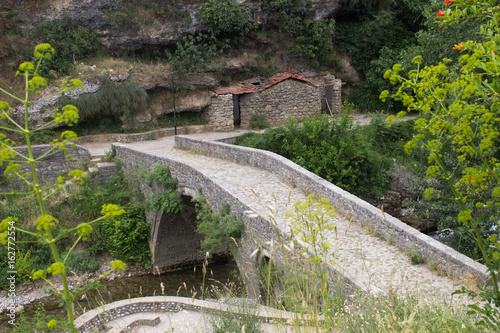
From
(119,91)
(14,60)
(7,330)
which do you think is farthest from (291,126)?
(14,60)

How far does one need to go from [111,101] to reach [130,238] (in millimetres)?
6164

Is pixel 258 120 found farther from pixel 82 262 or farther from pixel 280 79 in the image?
pixel 82 262

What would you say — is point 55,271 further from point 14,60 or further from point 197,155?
point 14,60

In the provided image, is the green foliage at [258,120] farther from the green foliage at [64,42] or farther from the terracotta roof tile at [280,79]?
the green foliage at [64,42]

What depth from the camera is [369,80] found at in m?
20.9

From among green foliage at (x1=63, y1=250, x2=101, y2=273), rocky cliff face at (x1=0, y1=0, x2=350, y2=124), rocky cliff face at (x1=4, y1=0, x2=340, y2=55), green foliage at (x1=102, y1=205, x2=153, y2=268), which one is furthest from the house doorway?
green foliage at (x1=63, y1=250, x2=101, y2=273)

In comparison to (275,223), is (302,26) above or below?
above

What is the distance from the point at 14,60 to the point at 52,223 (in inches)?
665

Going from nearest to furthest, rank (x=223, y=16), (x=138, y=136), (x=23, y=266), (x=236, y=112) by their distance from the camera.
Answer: (x=23, y=266) < (x=138, y=136) < (x=223, y=16) < (x=236, y=112)

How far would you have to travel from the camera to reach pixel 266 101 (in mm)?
18312

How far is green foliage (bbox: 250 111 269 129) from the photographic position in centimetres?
1802

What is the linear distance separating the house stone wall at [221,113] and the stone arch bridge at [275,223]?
2763 mm

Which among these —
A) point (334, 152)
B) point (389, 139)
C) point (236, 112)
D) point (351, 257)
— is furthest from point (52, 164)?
point (389, 139)

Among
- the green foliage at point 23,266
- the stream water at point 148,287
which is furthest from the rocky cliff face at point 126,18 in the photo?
the stream water at point 148,287
